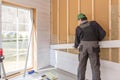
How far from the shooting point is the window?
4246 millimetres

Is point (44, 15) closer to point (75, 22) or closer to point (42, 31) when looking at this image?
point (42, 31)

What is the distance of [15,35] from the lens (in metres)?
4.51

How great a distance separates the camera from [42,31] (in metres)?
5.29

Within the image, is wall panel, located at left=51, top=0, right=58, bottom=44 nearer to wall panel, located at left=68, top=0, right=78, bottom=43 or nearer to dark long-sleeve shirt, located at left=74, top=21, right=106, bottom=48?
wall panel, located at left=68, top=0, right=78, bottom=43

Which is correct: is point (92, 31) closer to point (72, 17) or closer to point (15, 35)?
point (72, 17)

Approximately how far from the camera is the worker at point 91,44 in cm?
351

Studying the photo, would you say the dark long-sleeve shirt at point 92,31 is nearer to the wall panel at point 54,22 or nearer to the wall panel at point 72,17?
the wall panel at point 72,17

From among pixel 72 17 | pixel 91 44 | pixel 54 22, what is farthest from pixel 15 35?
pixel 91 44

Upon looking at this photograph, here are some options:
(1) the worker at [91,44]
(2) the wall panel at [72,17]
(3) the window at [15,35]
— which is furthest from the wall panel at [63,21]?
(1) the worker at [91,44]

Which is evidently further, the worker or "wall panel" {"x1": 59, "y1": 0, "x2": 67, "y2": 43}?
"wall panel" {"x1": 59, "y1": 0, "x2": 67, "y2": 43}

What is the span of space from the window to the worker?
1.71 meters

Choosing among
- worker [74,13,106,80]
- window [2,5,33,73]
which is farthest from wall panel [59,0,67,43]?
worker [74,13,106,80]

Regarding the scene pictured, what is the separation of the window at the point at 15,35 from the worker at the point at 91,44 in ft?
5.60

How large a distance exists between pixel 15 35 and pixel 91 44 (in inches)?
83.9
